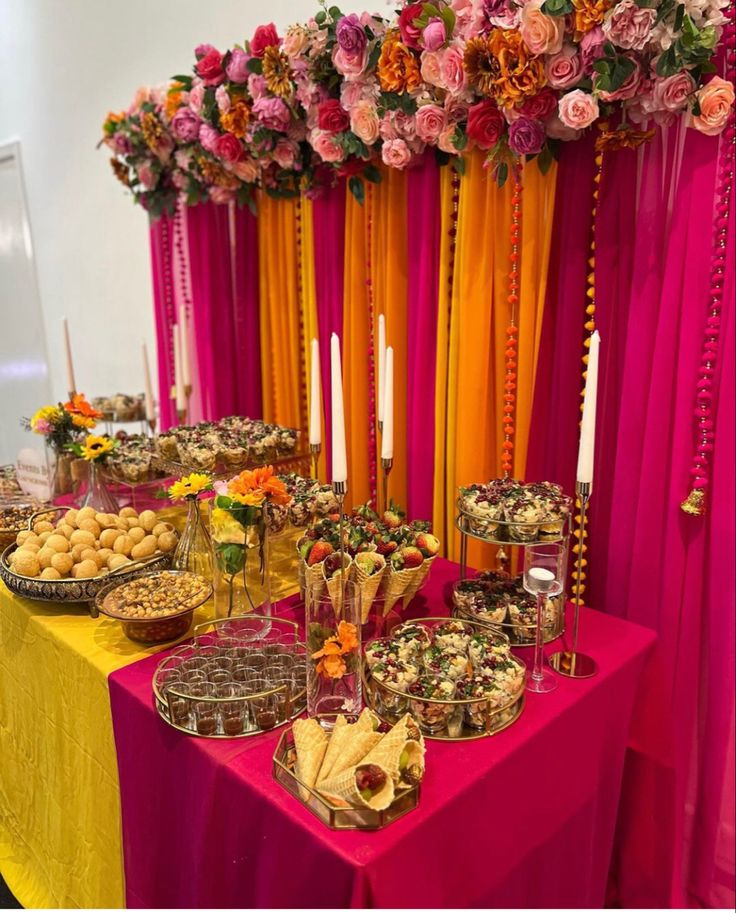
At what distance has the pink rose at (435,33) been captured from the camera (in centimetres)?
151

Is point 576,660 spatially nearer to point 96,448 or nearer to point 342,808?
→ point 342,808

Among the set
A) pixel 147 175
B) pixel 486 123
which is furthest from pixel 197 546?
pixel 147 175

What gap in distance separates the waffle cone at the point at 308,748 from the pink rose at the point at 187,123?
6.51ft

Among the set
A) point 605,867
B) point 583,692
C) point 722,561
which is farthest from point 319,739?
point 722,561

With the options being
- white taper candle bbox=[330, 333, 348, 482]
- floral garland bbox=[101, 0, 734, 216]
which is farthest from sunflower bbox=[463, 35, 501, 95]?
white taper candle bbox=[330, 333, 348, 482]

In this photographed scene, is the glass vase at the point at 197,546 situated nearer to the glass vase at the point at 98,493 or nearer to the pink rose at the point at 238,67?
the glass vase at the point at 98,493

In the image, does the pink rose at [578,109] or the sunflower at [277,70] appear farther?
the sunflower at [277,70]

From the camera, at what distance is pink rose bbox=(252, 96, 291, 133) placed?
1.96 m

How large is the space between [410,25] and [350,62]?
0.21 meters

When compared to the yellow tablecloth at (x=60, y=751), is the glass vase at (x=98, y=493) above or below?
above

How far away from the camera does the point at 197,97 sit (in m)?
2.22

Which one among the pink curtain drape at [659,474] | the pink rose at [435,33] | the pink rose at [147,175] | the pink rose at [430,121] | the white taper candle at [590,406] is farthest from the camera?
the pink rose at [147,175]

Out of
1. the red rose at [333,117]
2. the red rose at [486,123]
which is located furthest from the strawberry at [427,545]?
the red rose at [333,117]

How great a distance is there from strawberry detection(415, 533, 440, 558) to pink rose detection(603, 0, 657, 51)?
974 mm
